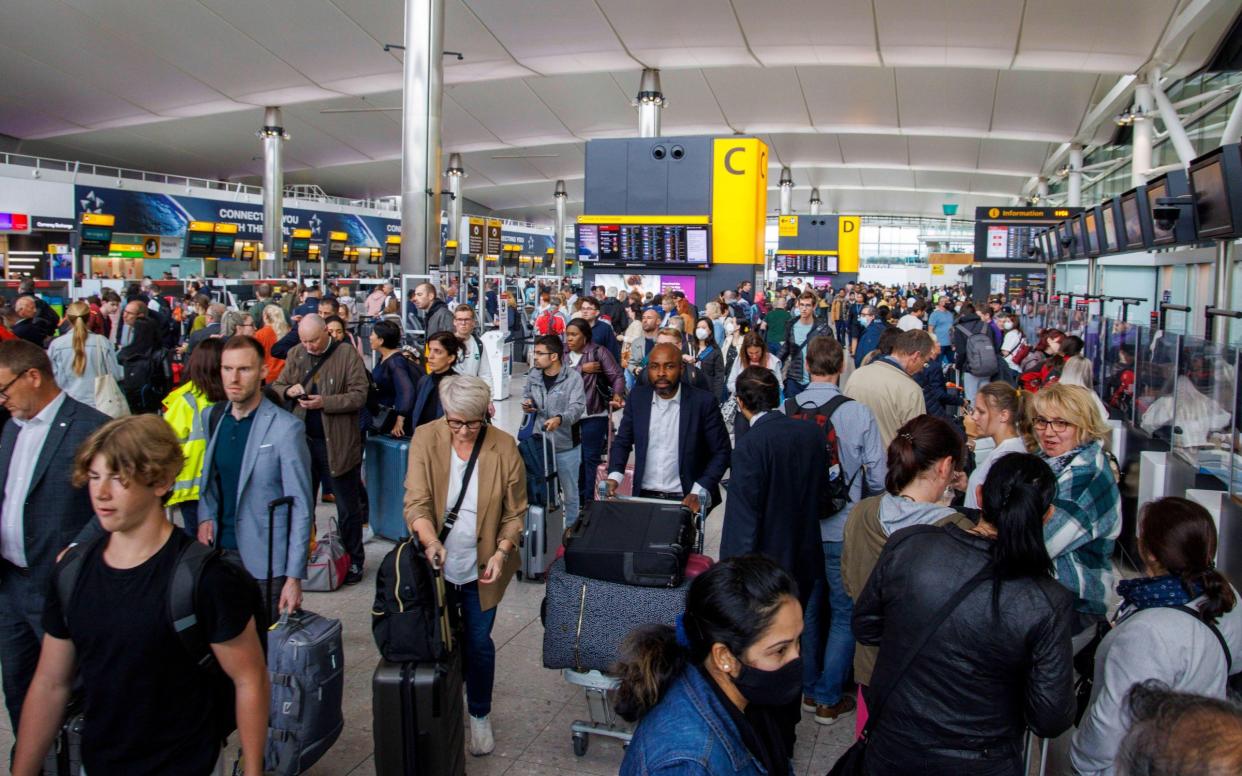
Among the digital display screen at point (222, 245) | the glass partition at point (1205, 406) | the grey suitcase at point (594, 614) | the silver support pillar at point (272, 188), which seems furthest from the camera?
the silver support pillar at point (272, 188)

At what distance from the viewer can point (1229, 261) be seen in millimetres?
6887

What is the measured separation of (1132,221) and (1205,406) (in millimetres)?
5693

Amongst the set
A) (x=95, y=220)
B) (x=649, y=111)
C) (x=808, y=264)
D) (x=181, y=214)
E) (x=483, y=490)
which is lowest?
(x=483, y=490)

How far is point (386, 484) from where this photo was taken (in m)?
6.42

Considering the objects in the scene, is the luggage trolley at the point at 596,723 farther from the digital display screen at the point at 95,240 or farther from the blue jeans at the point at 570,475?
the digital display screen at the point at 95,240

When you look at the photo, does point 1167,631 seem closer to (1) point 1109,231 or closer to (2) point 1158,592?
(2) point 1158,592

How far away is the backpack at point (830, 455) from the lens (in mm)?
3771

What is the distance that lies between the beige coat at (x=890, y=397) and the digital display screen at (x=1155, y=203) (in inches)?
175

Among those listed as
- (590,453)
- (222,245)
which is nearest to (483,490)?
(590,453)

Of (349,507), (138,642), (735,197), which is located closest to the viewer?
(138,642)

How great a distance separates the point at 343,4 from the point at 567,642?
22.5 metres

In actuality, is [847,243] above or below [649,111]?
below

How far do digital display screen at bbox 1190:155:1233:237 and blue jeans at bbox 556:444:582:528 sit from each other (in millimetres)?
4532

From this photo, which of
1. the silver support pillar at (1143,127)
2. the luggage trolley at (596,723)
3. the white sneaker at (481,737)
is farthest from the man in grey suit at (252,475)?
the silver support pillar at (1143,127)
